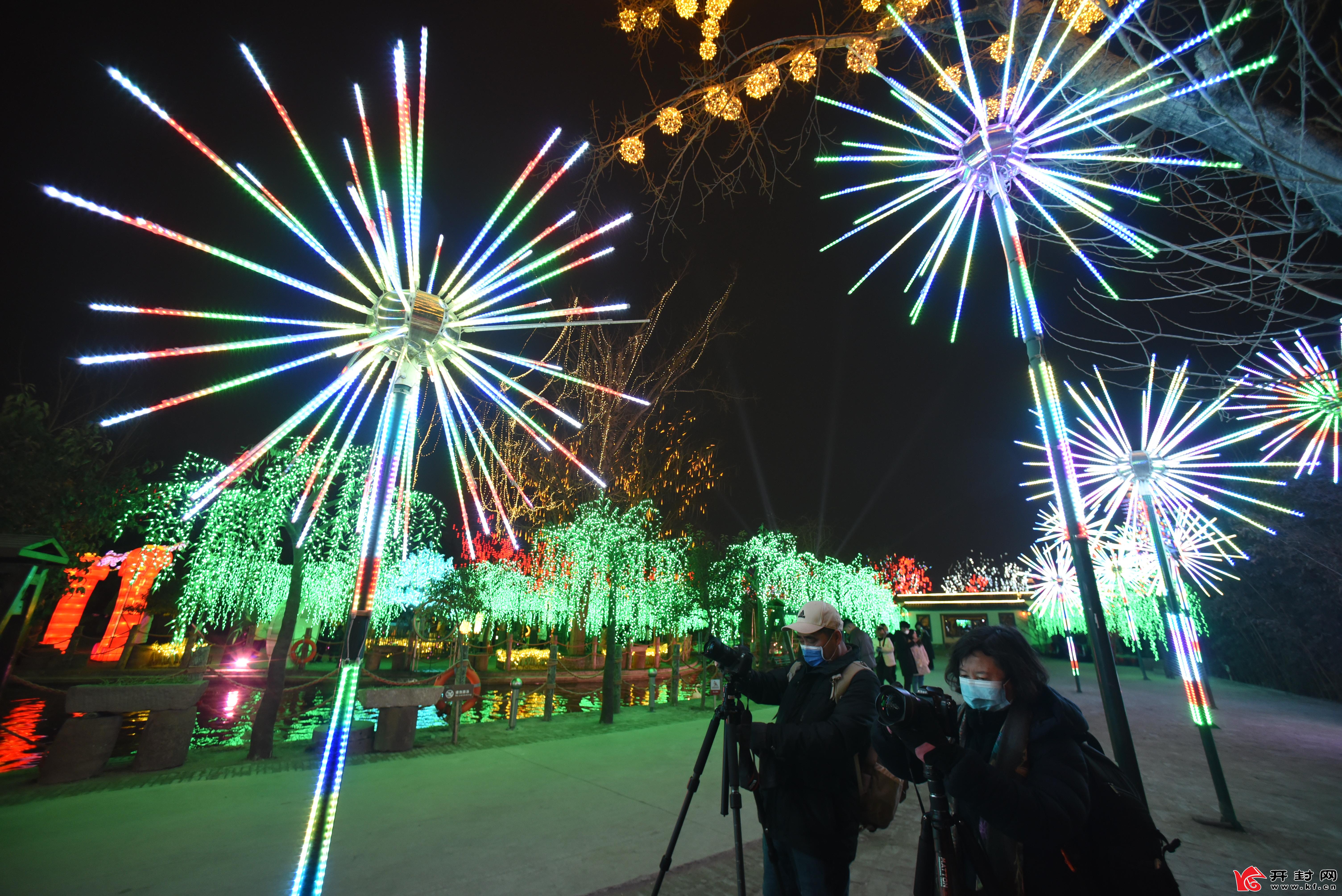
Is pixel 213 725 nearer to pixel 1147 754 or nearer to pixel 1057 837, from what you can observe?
pixel 1057 837

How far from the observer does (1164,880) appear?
1.92 m

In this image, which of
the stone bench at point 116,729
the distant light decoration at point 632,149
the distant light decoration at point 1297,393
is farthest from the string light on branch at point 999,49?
the stone bench at point 116,729

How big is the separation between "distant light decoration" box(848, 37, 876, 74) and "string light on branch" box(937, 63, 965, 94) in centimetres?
59

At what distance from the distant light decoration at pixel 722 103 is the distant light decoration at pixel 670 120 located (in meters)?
0.25

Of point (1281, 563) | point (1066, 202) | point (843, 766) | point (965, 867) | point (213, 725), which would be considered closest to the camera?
point (965, 867)

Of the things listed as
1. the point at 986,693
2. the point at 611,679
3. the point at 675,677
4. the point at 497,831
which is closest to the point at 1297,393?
the point at 986,693

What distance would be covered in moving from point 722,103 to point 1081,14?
8.68 feet

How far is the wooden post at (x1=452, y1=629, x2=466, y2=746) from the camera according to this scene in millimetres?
9500

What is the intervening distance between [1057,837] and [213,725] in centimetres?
1669

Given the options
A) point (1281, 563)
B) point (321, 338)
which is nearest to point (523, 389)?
point (321, 338)

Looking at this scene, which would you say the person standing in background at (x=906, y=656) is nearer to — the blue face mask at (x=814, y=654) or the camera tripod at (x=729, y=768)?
the camera tripod at (x=729, y=768)

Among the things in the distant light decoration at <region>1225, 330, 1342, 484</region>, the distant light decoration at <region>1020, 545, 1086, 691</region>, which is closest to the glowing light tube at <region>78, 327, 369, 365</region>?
the distant light decoration at <region>1225, 330, 1342, 484</region>

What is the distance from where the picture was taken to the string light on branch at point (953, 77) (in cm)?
486

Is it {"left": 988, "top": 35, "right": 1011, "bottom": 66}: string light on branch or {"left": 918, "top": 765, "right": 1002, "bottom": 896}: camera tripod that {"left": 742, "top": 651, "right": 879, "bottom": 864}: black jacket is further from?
→ {"left": 988, "top": 35, "right": 1011, "bottom": 66}: string light on branch
